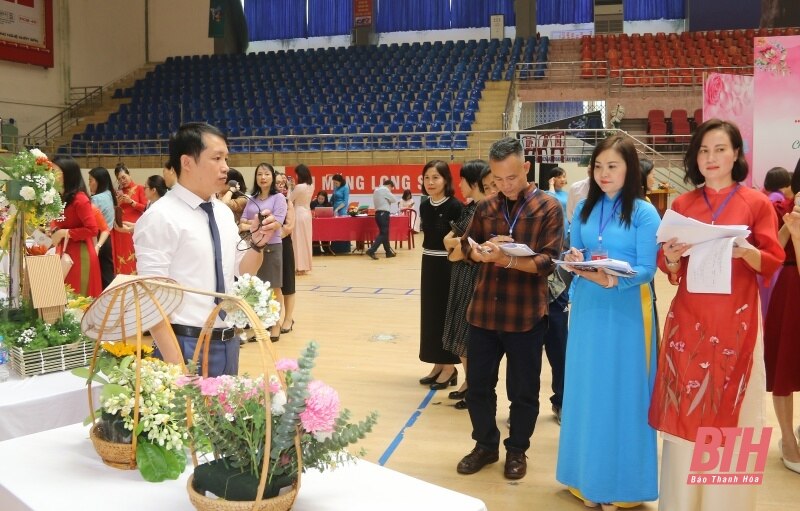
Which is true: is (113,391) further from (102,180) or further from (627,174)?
(102,180)

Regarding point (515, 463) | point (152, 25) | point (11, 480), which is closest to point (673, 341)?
point (515, 463)

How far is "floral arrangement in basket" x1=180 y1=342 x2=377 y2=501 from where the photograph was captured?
131 cm

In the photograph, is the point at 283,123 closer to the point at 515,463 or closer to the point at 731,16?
the point at 731,16

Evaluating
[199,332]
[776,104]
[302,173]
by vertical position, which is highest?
[776,104]

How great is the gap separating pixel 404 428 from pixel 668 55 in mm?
15502

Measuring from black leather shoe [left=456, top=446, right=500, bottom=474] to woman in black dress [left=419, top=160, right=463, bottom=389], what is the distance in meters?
1.14

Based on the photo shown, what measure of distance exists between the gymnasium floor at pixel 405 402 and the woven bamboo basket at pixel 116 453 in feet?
5.07

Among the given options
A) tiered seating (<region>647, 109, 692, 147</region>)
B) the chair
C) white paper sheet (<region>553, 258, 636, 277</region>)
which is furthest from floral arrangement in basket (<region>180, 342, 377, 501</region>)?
tiered seating (<region>647, 109, 692, 147</region>)

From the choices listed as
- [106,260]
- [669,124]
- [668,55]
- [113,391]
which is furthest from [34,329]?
[668,55]

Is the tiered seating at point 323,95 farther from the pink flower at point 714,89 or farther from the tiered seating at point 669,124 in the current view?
the pink flower at point 714,89

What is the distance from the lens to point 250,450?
4.34ft

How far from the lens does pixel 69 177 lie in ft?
14.4

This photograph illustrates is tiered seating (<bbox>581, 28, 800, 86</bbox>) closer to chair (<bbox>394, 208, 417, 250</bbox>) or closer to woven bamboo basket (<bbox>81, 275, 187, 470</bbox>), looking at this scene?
chair (<bbox>394, 208, 417, 250</bbox>)

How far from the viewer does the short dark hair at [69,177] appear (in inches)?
170
